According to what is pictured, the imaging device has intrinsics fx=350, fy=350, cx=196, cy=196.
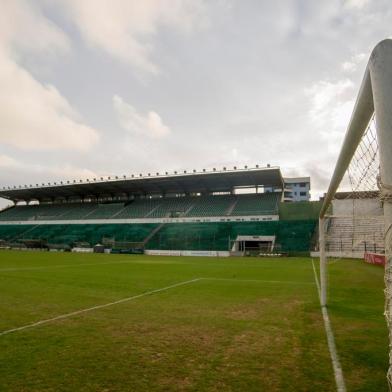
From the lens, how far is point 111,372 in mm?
4699

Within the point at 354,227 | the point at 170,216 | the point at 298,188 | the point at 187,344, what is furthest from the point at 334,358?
the point at 298,188

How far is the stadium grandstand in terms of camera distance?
49.4 m

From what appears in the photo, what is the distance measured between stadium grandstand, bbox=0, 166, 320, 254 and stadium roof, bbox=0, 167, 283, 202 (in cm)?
15

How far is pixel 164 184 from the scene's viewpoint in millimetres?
64312

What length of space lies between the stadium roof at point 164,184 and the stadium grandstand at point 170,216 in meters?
0.15

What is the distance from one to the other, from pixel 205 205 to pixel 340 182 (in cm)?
5372

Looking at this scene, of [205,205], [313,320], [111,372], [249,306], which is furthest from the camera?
[205,205]

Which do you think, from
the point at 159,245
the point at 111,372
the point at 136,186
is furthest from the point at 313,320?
the point at 136,186

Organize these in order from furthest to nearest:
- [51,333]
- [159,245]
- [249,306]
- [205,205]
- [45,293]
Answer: [205,205] < [159,245] < [45,293] < [249,306] < [51,333]

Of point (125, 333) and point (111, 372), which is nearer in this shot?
point (111, 372)

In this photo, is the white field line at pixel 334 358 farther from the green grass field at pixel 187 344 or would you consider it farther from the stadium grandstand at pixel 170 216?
the stadium grandstand at pixel 170 216

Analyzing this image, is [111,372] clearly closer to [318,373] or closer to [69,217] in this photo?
[318,373]

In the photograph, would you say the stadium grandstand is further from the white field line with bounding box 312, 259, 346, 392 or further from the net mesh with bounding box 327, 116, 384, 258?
the white field line with bounding box 312, 259, 346, 392

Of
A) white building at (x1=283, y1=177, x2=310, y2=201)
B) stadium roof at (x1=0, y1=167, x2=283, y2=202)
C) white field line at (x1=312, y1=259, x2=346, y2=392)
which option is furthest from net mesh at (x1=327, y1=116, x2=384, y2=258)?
white building at (x1=283, y1=177, x2=310, y2=201)
